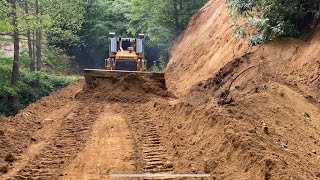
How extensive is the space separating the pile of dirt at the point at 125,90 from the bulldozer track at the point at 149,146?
3.30m

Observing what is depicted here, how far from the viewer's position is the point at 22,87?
2086 centimetres

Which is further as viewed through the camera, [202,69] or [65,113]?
[202,69]

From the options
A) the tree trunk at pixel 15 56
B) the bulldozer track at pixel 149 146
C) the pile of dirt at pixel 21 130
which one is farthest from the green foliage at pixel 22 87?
the bulldozer track at pixel 149 146

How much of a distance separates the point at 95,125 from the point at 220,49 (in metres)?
9.59

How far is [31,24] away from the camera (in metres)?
19.3

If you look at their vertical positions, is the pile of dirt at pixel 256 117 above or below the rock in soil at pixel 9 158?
above

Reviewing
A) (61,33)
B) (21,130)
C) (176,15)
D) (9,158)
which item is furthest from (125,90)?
(176,15)

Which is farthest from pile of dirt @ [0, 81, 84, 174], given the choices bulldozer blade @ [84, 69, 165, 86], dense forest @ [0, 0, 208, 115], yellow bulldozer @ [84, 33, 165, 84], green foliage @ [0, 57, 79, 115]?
green foliage @ [0, 57, 79, 115]

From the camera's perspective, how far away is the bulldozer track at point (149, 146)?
6.82m

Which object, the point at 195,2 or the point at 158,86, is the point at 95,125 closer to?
the point at 158,86

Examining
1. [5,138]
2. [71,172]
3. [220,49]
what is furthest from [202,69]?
[71,172]

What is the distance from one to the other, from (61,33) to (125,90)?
383 inches

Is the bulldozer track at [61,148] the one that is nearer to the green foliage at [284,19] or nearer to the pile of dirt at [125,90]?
the pile of dirt at [125,90]

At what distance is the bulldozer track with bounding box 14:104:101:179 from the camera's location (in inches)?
263
